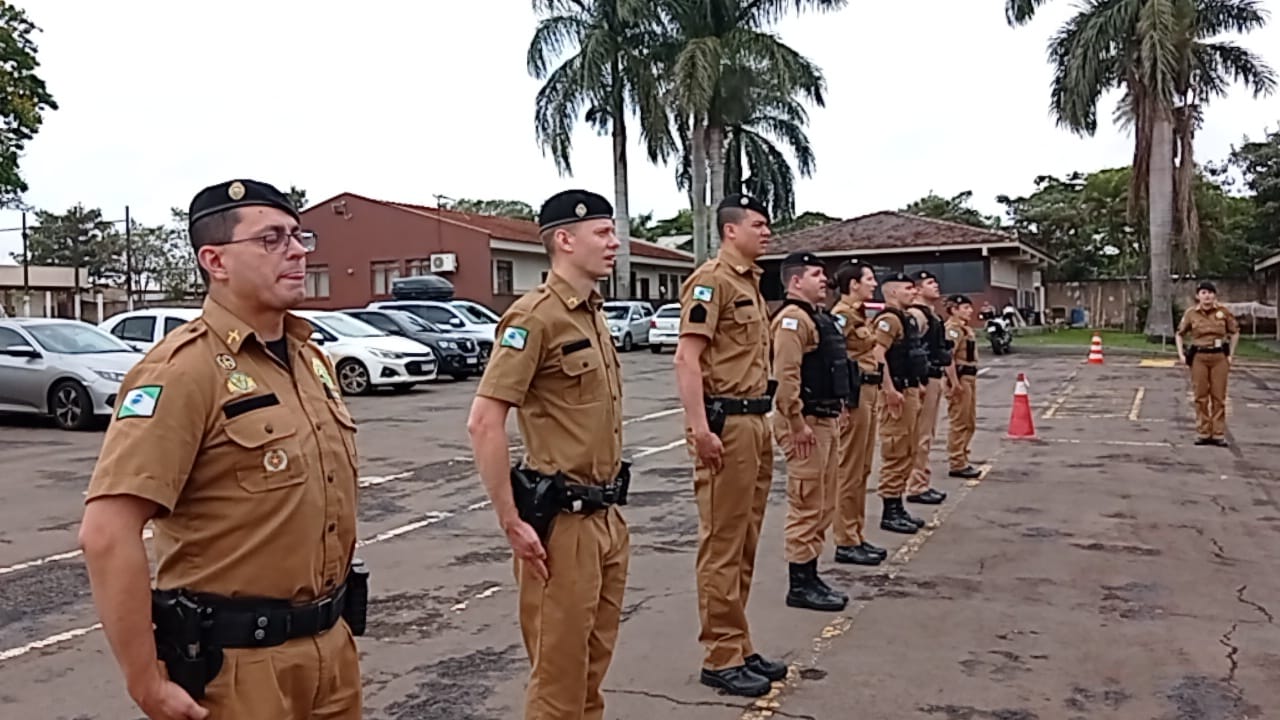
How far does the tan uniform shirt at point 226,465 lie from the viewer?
89.5 inches

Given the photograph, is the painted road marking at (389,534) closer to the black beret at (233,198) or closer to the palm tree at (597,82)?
the black beret at (233,198)

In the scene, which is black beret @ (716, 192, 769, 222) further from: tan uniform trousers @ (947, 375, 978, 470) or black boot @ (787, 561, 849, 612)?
tan uniform trousers @ (947, 375, 978, 470)

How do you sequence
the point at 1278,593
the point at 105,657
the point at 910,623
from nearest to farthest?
the point at 105,657 < the point at 910,623 < the point at 1278,593

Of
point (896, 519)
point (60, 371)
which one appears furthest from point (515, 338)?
point (60, 371)

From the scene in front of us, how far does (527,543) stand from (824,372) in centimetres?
298

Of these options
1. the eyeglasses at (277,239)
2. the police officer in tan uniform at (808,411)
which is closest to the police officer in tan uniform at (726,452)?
the police officer in tan uniform at (808,411)

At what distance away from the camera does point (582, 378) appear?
3734 millimetres

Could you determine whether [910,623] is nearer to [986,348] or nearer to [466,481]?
[466,481]

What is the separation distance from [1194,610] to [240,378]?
216 inches

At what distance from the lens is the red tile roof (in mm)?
39594

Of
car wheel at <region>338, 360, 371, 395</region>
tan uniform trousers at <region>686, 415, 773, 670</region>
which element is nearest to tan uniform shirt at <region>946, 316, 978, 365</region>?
tan uniform trousers at <region>686, 415, 773, 670</region>

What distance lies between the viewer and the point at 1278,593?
655 centimetres

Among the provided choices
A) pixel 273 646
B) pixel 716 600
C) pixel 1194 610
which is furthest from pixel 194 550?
pixel 1194 610

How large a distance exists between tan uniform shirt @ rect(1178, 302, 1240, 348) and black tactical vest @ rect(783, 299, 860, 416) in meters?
8.18
